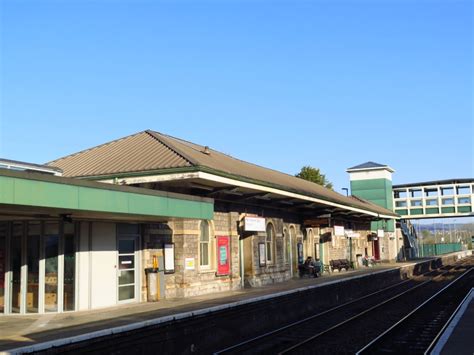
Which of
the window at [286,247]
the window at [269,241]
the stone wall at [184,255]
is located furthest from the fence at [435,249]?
the stone wall at [184,255]

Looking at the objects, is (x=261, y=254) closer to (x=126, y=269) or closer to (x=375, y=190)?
(x=126, y=269)

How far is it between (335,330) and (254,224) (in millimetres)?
6967

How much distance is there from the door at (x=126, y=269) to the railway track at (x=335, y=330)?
458 cm

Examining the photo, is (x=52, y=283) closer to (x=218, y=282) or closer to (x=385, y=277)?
(x=218, y=282)

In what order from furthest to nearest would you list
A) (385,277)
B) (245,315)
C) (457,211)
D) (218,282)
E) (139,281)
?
(457,211)
(385,277)
(218,282)
(139,281)
(245,315)

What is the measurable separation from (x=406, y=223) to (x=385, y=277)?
94.9 feet

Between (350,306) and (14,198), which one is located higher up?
(14,198)

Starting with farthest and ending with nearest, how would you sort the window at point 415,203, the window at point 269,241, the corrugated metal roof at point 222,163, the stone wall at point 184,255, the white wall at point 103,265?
the window at point 415,203
the window at point 269,241
the corrugated metal roof at point 222,163
the stone wall at point 184,255
the white wall at point 103,265

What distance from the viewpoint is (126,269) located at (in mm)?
15008

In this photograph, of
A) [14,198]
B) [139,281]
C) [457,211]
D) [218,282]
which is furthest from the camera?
[457,211]

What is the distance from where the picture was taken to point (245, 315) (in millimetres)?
13016

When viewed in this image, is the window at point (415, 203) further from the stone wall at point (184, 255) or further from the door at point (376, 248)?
the stone wall at point (184, 255)

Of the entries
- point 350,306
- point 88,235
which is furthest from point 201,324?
point 350,306

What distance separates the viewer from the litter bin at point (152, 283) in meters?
15.4
